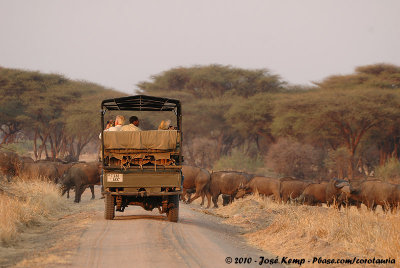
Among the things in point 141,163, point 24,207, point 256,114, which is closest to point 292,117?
point 256,114

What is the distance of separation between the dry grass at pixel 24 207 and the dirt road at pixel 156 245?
1345 millimetres

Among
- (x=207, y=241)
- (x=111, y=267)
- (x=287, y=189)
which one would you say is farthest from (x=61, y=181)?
(x=111, y=267)

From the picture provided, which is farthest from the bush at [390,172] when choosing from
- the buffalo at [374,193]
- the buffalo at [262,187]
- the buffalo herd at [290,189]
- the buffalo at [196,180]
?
the buffalo at [196,180]

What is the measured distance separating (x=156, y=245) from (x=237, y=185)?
13.5 meters

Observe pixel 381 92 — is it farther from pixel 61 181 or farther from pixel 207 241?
pixel 207 241

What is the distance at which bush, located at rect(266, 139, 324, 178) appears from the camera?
1404 inches

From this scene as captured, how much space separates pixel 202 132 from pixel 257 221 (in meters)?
32.3

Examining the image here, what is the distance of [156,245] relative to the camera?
29.8 feet

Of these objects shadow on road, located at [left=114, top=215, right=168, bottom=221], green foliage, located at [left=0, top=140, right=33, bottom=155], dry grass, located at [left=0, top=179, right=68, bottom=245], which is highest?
green foliage, located at [left=0, top=140, right=33, bottom=155]

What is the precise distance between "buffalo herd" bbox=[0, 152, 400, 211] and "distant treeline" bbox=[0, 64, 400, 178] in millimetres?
13518

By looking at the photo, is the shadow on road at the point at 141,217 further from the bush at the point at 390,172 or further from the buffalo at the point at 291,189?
the bush at the point at 390,172

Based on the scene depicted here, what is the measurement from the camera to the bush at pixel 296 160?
35.7m

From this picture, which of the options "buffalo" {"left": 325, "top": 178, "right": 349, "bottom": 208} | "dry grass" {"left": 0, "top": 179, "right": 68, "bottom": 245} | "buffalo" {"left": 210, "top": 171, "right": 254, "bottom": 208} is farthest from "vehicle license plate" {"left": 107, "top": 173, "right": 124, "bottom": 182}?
"buffalo" {"left": 210, "top": 171, "right": 254, "bottom": 208}

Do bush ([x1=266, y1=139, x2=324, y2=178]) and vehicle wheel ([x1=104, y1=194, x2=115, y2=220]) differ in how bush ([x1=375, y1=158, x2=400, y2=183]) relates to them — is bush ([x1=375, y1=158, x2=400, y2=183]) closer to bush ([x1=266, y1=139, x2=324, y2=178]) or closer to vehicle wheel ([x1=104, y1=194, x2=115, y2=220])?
bush ([x1=266, y1=139, x2=324, y2=178])
